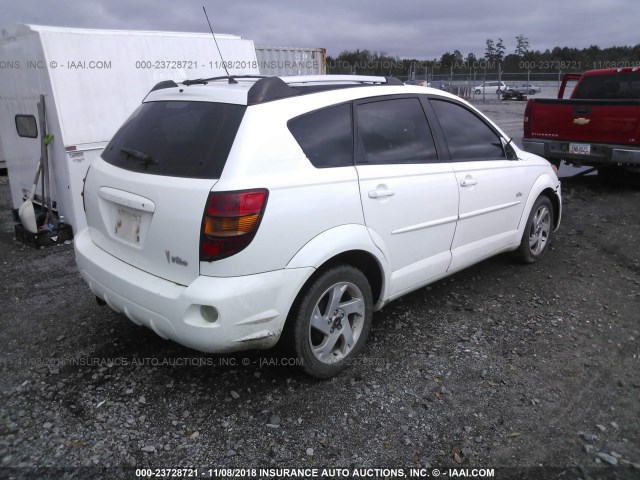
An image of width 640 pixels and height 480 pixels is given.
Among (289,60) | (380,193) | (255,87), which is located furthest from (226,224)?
(289,60)

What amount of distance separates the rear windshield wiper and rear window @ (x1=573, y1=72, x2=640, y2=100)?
28.2 ft

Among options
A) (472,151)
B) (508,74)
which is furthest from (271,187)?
(508,74)

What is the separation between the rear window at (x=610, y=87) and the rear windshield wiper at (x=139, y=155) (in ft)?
28.2

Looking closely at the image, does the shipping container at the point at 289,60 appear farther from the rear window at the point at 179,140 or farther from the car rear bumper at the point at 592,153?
the rear window at the point at 179,140

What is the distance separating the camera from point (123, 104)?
241 inches

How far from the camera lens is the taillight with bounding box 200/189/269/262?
8.28 feet

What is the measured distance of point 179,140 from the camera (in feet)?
9.48

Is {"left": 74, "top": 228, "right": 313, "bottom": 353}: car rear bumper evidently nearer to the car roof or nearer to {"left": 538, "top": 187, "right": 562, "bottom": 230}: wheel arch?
the car roof

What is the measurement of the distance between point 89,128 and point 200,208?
4017 mm

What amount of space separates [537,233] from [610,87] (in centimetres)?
546

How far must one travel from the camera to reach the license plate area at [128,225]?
287cm

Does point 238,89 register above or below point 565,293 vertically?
above

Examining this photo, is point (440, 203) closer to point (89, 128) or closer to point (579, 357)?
point (579, 357)

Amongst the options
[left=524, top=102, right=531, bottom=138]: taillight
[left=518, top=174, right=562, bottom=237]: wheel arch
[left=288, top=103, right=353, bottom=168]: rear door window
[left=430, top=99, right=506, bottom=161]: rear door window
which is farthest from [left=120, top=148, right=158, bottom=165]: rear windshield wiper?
[left=524, top=102, right=531, bottom=138]: taillight
